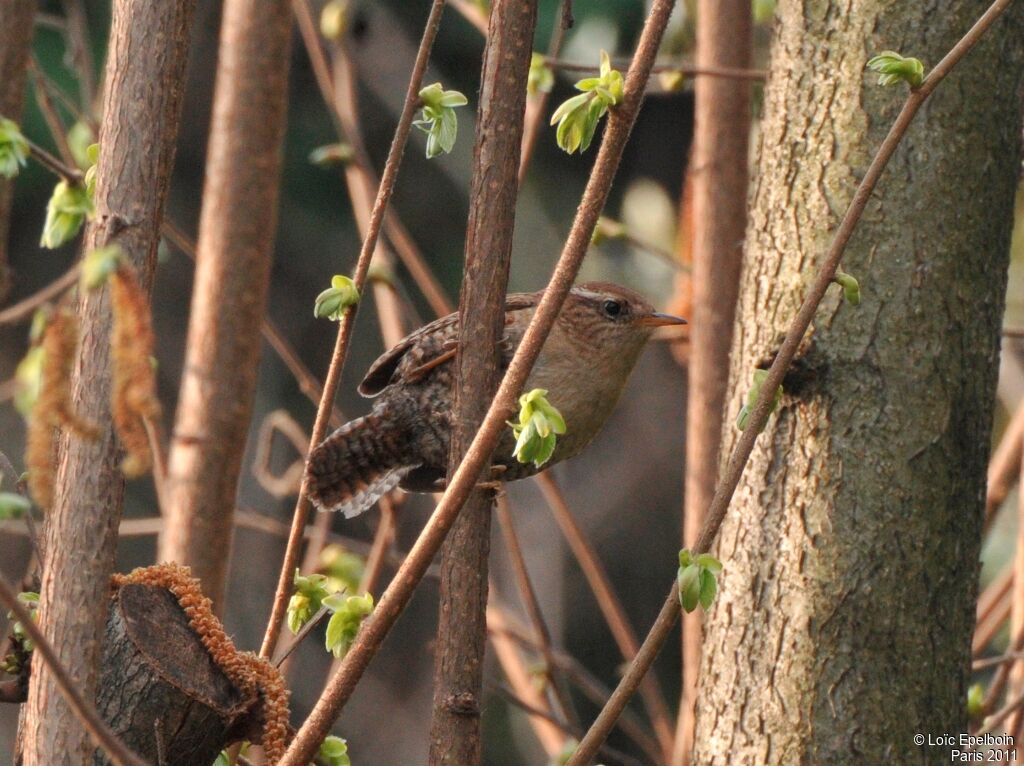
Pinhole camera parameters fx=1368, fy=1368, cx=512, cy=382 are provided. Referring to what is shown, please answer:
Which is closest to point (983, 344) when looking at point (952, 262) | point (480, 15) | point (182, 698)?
point (952, 262)

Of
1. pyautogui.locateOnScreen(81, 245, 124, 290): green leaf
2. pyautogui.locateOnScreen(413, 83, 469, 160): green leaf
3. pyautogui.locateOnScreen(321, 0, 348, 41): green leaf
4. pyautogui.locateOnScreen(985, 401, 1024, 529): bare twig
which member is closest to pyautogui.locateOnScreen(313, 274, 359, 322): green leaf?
pyautogui.locateOnScreen(413, 83, 469, 160): green leaf

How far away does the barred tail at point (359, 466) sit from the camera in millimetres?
3189

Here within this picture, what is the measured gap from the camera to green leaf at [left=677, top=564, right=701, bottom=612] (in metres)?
1.74

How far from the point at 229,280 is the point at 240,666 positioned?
162 cm

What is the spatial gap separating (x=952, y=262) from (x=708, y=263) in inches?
49.2

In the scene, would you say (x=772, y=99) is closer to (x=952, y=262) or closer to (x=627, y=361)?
(x=952, y=262)

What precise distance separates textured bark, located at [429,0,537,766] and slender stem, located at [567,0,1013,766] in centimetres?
18

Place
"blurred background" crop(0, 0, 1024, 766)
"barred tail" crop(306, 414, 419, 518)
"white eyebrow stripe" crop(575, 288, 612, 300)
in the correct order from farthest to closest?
"blurred background" crop(0, 0, 1024, 766)
"white eyebrow stripe" crop(575, 288, 612, 300)
"barred tail" crop(306, 414, 419, 518)

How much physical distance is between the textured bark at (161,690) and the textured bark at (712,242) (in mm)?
1750

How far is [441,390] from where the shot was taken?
10.3 feet

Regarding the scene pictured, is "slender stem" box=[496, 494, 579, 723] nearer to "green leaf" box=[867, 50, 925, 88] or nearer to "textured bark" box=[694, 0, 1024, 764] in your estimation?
"textured bark" box=[694, 0, 1024, 764]

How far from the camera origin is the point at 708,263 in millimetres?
3617

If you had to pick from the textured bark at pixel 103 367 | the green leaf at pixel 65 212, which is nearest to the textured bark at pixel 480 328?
the textured bark at pixel 103 367

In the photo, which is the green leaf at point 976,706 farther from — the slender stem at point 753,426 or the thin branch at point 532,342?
the thin branch at point 532,342
